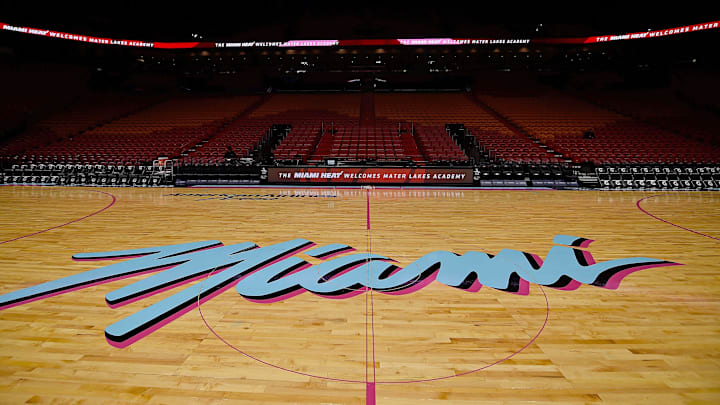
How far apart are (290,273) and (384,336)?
131 cm

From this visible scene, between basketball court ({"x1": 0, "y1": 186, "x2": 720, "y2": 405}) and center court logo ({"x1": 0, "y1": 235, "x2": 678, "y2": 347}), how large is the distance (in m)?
0.07

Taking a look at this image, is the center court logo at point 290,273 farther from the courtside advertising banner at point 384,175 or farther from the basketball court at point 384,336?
the courtside advertising banner at point 384,175

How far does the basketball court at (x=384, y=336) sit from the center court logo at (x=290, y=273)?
68 mm

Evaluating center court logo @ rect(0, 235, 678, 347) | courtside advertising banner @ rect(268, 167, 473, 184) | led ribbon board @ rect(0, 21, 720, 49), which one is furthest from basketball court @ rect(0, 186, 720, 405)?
led ribbon board @ rect(0, 21, 720, 49)

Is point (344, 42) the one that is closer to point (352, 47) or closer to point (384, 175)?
point (352, 47)

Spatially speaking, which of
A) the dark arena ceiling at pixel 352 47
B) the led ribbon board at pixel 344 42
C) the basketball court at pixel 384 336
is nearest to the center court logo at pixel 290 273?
the basketball court at pixel 384 336

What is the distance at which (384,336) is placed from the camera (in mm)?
2090

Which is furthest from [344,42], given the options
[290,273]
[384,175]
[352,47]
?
[290,273]

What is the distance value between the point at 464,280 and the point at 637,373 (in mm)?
1354

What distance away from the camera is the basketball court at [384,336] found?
162 centimetres

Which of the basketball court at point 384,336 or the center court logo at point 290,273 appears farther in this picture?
the center court logo at point 290,273

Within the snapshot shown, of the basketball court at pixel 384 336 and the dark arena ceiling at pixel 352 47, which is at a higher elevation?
the dark arena ceiling at pixel 352 47

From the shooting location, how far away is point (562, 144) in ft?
42.4

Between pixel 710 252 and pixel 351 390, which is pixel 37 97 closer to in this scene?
pixel 351 390
